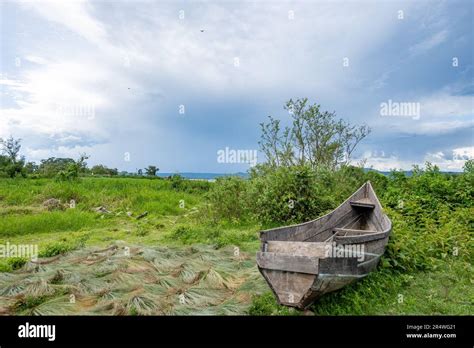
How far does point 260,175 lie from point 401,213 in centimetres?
348

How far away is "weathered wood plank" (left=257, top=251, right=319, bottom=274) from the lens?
127 inches

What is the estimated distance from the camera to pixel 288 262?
339 cm

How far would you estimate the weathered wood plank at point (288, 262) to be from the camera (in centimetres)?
323

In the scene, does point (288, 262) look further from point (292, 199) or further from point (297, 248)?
point (292, 199)

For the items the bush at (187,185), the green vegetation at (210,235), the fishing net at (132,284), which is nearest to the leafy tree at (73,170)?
the green vegetation at (210,235)

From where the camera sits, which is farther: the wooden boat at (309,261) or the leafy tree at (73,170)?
the leafy tree at (73,170)

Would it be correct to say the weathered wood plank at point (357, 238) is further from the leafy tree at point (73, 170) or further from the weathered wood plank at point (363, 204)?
the leafy tree at point (73, 170)

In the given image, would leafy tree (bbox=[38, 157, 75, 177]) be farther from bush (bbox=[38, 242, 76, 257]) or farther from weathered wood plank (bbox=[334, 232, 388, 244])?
weathered wood plank (bbox=[334, 232, 388, 244])

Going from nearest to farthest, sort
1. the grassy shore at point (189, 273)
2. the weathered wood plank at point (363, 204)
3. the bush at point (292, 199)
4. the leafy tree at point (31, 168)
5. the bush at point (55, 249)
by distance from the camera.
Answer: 1. the grassy shore at point (189, 273)
2. the bush at point (55, 249)
3. the weathered wood plank at point (363, 204)
4. the bush at point (292, 199)
5. the leafy tree at point (31, 168)

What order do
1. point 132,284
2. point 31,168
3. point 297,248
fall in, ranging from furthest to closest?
point 31,168 < point 132,284 < point 297,248

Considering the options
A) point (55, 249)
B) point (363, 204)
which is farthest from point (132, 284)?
point (363, 204)
